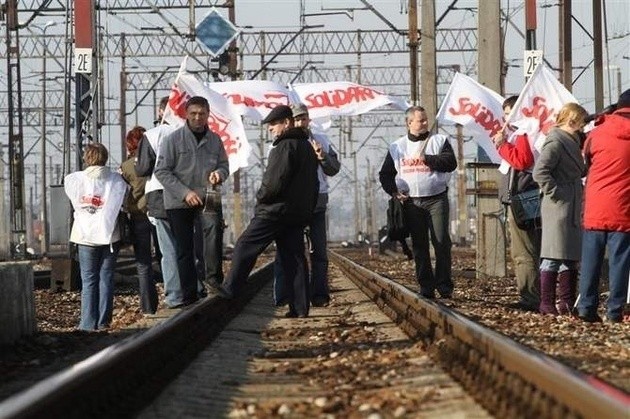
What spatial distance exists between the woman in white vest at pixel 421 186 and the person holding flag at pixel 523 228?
0.70 m

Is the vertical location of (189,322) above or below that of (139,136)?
below

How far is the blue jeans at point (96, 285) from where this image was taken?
12781mm

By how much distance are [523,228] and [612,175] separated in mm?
1956

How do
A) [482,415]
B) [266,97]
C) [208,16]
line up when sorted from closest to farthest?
1. [482,415]
2. [266,97]
3. [208,16]

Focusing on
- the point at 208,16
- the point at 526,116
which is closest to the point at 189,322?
the point at 526,116

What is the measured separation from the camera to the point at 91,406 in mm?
5746

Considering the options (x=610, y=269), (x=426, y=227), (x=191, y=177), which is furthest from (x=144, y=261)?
(x=610, y=269)

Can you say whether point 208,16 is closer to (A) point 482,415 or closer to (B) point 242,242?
(B) point 242,242

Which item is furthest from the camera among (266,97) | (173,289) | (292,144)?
(266,97)

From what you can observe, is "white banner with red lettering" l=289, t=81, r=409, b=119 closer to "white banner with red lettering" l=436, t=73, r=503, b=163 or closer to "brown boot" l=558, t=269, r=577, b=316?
"white banner with red lettering" l=436, t=73, r=503, b=163

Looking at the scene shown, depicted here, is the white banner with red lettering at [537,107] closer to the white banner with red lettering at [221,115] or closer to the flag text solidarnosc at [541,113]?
the flag text solidarnosc at [541,113]

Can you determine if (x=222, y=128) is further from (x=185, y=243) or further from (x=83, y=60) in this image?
(x=83, y=60)

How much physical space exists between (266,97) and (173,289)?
5982 millimetres

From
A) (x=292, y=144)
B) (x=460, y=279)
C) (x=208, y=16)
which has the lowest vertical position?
(x=460, y=279)
